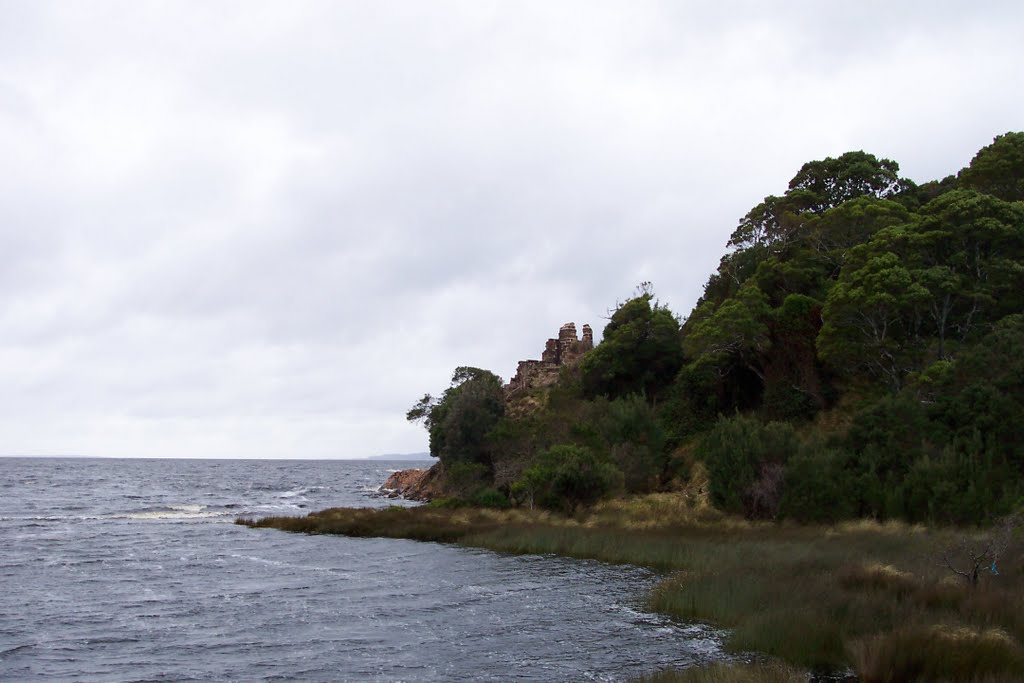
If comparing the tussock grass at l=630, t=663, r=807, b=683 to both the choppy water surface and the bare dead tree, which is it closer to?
the choppy water surface

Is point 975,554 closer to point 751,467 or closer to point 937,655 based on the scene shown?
point 937,655

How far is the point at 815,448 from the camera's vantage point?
132 ft

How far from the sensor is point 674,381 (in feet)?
233

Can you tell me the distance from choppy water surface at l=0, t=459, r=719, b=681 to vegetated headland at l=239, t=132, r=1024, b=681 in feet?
8.79

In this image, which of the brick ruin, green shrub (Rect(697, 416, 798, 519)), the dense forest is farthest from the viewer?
the brick ruin

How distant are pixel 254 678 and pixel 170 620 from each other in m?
8.27

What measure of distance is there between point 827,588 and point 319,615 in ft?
48.2

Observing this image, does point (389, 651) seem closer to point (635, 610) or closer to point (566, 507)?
point (635, 610)

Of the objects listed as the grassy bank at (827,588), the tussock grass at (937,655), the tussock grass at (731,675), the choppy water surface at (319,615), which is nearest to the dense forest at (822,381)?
the grassy bank at (827,588)

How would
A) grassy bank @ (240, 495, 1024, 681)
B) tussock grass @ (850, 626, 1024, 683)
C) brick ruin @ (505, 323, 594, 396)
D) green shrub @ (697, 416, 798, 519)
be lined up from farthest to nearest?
brick ruin @ (505, 323, 594, 396), green shrub @ (697, 416, 798, 519), grassy bank @ (240, 495, 1024, 681), tussock grass @ (850, 626, 1024, 683)

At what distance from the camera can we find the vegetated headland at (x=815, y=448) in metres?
17.9

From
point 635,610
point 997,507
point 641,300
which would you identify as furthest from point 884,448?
point 641,300

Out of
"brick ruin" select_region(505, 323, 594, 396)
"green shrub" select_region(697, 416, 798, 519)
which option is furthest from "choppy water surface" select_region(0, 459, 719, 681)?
"brick ruin" select_region(505, 323, 594, 396)

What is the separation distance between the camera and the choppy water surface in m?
18.4
